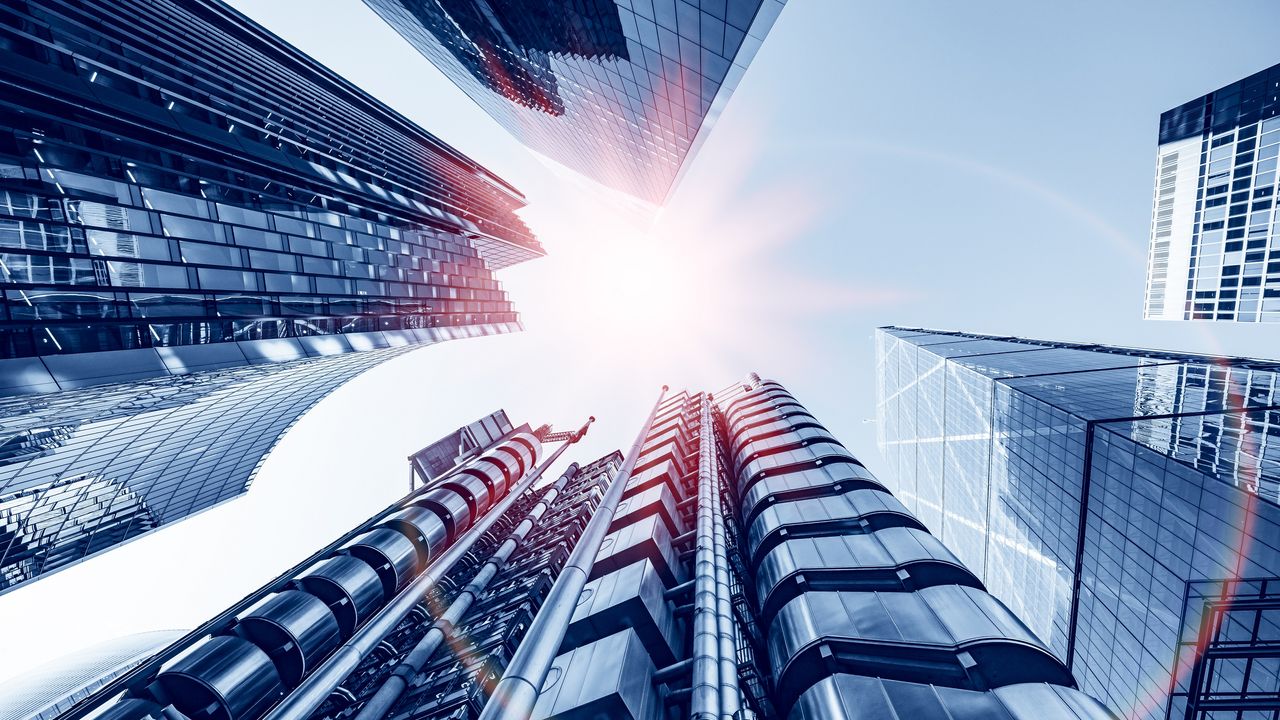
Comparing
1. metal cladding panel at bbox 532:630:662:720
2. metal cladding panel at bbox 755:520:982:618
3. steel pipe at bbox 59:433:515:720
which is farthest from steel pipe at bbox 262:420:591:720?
metal cladding panel at bbox 755:520:982:618

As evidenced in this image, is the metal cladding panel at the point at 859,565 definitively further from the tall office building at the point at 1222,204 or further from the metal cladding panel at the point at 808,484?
the tall office building at the point at 1222,204

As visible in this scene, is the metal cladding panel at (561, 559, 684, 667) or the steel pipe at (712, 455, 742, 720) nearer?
the steel pipe at (712, 455, 742, 720)

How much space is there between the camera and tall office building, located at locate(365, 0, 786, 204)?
72.3ft

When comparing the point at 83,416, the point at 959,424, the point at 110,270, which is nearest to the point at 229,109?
the point at 110,270

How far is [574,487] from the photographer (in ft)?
145

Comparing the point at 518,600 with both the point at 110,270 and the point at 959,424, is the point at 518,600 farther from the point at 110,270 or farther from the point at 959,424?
the point at 959,424

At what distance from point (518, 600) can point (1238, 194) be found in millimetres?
107883

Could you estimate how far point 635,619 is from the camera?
15961mm

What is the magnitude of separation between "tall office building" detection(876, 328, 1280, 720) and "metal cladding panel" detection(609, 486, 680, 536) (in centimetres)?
1660

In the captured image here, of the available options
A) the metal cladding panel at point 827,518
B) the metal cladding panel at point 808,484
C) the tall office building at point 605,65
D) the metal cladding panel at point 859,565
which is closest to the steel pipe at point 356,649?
the metal cladding panel at point 859,565

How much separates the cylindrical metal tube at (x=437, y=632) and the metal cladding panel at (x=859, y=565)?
43.2 ft

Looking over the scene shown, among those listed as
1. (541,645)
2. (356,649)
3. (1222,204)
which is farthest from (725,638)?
(1222,204)

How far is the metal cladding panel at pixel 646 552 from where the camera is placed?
19.3m

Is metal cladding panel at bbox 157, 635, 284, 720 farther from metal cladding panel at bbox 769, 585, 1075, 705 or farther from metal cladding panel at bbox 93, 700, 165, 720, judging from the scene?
metal cladding panel at bbox 769, 585, 1075, 705
